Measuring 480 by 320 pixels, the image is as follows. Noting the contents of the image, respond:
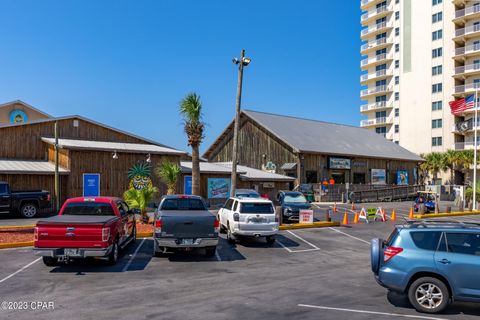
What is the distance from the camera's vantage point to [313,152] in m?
42.0

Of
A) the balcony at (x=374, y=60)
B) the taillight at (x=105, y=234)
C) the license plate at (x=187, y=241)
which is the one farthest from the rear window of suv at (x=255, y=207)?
the balcony at (x=374, y=60)

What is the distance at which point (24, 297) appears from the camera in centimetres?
865

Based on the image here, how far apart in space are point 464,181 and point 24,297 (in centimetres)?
6672

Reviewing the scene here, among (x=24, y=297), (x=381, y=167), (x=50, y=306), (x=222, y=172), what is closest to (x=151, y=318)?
(x=50, y=306)

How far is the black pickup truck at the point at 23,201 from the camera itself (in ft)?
72.8

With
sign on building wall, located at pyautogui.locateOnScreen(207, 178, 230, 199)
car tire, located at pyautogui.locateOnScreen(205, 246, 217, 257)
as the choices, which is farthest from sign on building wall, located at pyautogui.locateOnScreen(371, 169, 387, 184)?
car tire, located at pyautogui.locateOnScreen(205, 246, 217, 257)

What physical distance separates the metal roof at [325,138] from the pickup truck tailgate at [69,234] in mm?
31696

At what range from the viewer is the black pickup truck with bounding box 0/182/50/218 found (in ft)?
72.8

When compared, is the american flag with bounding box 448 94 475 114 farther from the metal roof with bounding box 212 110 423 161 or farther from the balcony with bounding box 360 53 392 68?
the balcony with bounding box 360 53 392 68

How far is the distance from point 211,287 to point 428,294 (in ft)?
15.4

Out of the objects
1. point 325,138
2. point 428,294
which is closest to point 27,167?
point 428,294

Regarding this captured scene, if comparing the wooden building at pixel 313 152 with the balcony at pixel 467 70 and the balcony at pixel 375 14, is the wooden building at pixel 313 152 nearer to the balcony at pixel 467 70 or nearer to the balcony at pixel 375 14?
the balcony at pixel 467 70

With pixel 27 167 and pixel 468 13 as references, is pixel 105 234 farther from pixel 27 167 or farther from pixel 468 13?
pixel 468 13

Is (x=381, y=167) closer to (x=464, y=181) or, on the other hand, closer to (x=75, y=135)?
(x=464, y=181)
